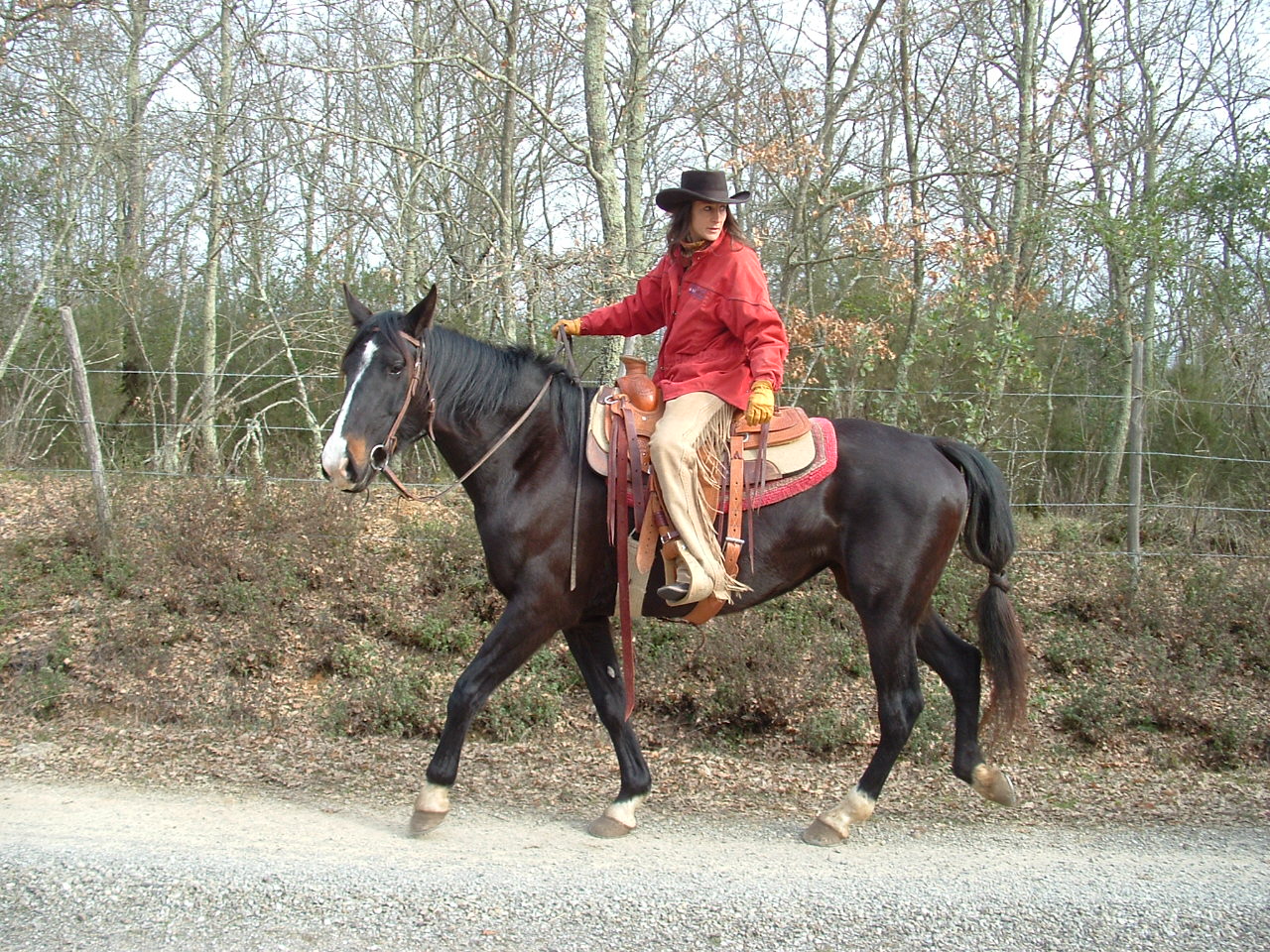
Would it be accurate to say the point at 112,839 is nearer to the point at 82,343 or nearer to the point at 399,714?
the point at 399,714

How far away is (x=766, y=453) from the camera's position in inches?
A: 167

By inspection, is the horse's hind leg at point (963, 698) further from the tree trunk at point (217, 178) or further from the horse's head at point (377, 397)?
the tree trunk at point (217, 178)

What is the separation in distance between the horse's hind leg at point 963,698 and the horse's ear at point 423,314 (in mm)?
2784

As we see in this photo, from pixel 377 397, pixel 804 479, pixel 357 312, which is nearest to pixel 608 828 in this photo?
pixel 804 479

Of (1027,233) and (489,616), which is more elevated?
(1027,233)

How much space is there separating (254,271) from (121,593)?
601 cm

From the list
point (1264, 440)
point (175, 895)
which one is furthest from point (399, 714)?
point (1264, 440)

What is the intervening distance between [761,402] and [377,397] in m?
1.63

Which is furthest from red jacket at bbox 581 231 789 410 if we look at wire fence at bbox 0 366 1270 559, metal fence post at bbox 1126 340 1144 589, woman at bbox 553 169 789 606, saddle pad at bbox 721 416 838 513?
metal fence post at bbox 1126 340 1144 589

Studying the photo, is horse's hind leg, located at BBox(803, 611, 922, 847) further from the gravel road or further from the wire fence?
the wire fence

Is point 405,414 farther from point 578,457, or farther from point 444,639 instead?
point 444,639

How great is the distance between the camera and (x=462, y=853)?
3838 millimetres

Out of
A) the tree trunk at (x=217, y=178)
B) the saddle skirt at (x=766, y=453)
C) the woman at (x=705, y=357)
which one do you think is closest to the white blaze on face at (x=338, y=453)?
the saddle skirt at (x=766, y=453)

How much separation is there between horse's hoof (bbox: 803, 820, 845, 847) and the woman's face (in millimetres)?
2702
